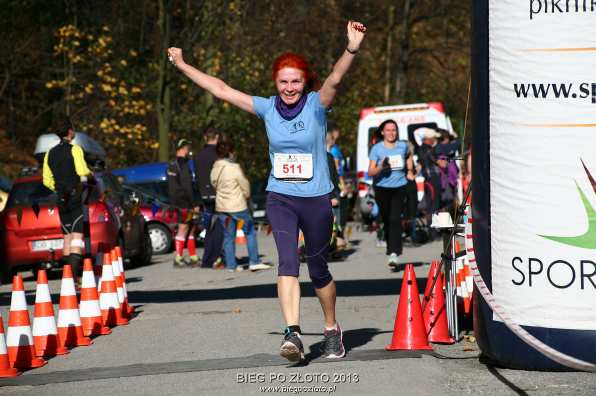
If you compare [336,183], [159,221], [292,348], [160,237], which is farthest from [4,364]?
[160,237]

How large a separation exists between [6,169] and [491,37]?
93.0ft

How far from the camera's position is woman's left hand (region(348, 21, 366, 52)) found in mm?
7992

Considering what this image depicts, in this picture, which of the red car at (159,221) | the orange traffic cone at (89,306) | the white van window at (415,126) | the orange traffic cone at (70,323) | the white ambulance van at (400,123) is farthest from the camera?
the white van window at (415,126)

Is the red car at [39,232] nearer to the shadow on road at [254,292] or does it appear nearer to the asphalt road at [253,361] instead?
the shadow on road at [254,292]

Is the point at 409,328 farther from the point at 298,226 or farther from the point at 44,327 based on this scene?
the point at 44,327

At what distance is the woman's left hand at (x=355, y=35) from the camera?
26.2 ft

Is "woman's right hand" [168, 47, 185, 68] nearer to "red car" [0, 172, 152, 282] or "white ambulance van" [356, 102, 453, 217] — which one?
"red car" [0, 172, 152, 282]

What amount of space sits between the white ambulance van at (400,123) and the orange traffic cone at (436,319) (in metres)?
16.1

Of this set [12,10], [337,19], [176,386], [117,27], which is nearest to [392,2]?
[337,19]

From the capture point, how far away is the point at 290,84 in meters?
8.39

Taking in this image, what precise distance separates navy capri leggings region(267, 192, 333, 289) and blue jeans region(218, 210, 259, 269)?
8.77m

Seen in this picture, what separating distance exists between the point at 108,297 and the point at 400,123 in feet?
52.0

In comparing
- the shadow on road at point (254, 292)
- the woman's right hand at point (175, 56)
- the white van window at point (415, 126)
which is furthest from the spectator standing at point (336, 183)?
the woman's right hand at point (175, 56)

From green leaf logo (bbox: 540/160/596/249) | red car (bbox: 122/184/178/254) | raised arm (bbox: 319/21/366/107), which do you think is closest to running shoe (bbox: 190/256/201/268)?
red car (bbox: 122/184/178/254)
